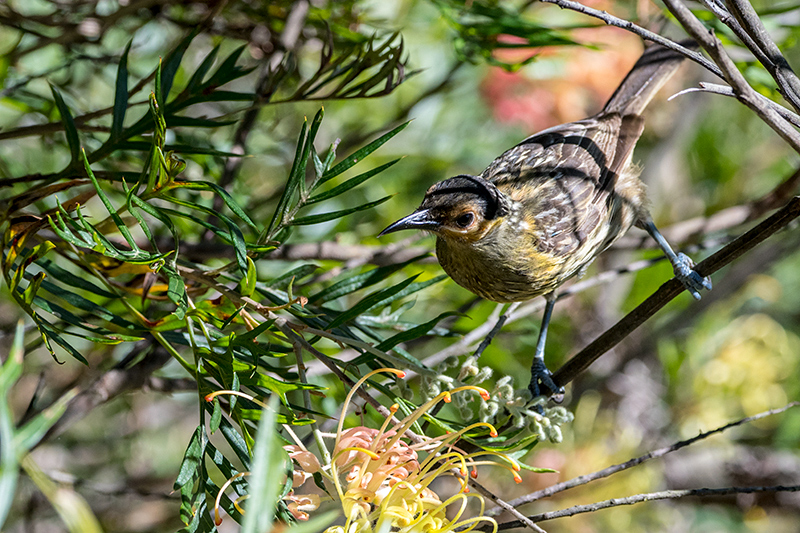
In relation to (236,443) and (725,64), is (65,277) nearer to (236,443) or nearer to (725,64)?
(236,443)

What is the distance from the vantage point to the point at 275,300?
1209 millimetres

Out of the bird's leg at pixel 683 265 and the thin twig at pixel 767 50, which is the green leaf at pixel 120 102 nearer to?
the thin twig at pixel 767 50

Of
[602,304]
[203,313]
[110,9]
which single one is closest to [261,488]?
[203,313]

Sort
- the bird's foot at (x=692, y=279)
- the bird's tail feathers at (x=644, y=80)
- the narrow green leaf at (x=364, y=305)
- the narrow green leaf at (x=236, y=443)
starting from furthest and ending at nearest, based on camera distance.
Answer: the bird's tail feathers at (x=644, y=80)
the bird's foot at (x=692, y=279)
the narrow green leaf at (x=364, y=305)
the narrow green leaf at (x=236, y=443)

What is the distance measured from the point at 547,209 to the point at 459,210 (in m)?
0.36

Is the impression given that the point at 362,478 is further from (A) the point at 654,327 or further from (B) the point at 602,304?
(A) the point at 654,327

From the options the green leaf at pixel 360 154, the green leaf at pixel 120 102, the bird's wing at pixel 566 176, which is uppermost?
the bird's wing at pixel 566 176

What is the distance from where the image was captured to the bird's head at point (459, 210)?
4.89 feet

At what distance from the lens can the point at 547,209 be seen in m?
1.79

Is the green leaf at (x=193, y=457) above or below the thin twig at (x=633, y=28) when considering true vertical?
below

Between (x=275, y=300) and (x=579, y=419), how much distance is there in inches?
70.0

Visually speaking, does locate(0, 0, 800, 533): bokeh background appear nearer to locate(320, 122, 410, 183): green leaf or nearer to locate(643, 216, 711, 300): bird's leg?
locate(643, 216, 711, 300): bird's leg

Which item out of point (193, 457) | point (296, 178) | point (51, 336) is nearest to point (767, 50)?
Result: point (296, 178)

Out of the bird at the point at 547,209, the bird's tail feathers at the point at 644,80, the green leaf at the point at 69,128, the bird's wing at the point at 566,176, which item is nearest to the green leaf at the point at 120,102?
the green leaf at the point at 69,128
